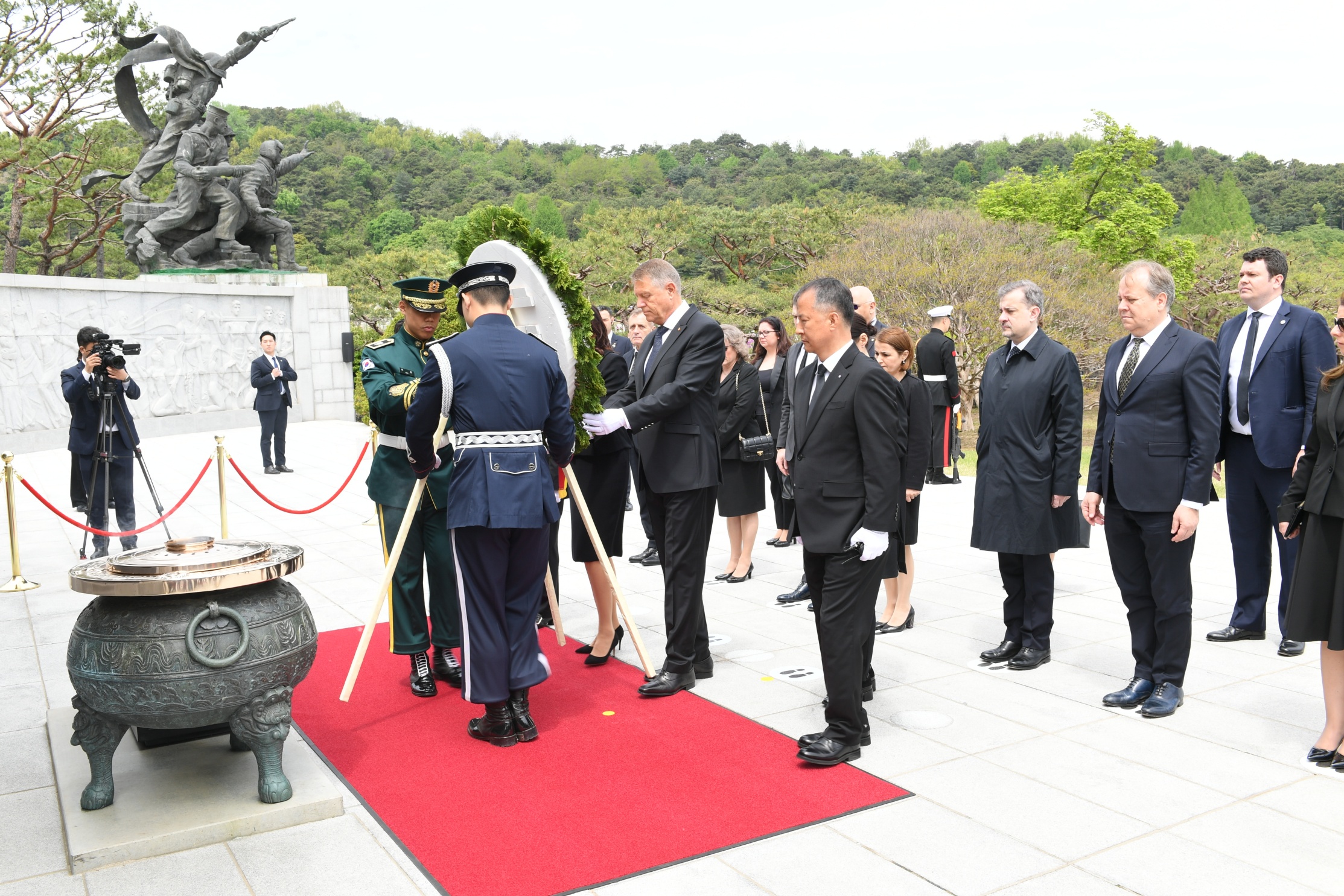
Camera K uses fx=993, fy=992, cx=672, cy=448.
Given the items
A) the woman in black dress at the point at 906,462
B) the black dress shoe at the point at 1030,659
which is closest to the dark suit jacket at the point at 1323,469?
the black dress shoe at the point at 1030,659

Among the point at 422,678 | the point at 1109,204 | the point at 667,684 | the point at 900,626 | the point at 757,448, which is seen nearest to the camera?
the point at 667,684

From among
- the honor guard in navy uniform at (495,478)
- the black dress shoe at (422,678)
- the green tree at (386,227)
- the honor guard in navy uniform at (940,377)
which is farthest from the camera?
the green tree at (386,227)

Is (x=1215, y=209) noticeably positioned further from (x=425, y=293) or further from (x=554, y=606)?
(x=425, y=293)

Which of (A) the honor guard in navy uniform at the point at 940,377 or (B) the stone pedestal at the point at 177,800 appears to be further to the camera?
(A) the honor guard in navy uniform at the point at 940,377

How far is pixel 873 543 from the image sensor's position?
3.69 m

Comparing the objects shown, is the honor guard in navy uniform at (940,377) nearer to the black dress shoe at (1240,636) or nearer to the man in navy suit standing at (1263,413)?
the man in navy suit standing at (1263,413)

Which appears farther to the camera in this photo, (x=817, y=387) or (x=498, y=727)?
(x=498, y=727)

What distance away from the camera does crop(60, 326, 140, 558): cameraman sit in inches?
301

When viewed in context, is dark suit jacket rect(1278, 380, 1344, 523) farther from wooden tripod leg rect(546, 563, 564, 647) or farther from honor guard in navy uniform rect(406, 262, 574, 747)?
wooden tripod leg rect(546, 563, 564, 647)

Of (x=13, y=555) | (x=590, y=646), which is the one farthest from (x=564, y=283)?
(x=13, y=555)

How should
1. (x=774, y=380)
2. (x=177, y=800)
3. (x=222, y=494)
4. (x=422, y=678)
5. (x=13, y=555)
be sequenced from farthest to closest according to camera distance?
(x=222, y=494) < (x=774, y=380) < (x=13, y=555) < (x=422, y=678) < (x=177, y=800)

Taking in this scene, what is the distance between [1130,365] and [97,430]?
743cm

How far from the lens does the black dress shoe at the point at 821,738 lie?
3.90 metres

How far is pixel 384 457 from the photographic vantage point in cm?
482
